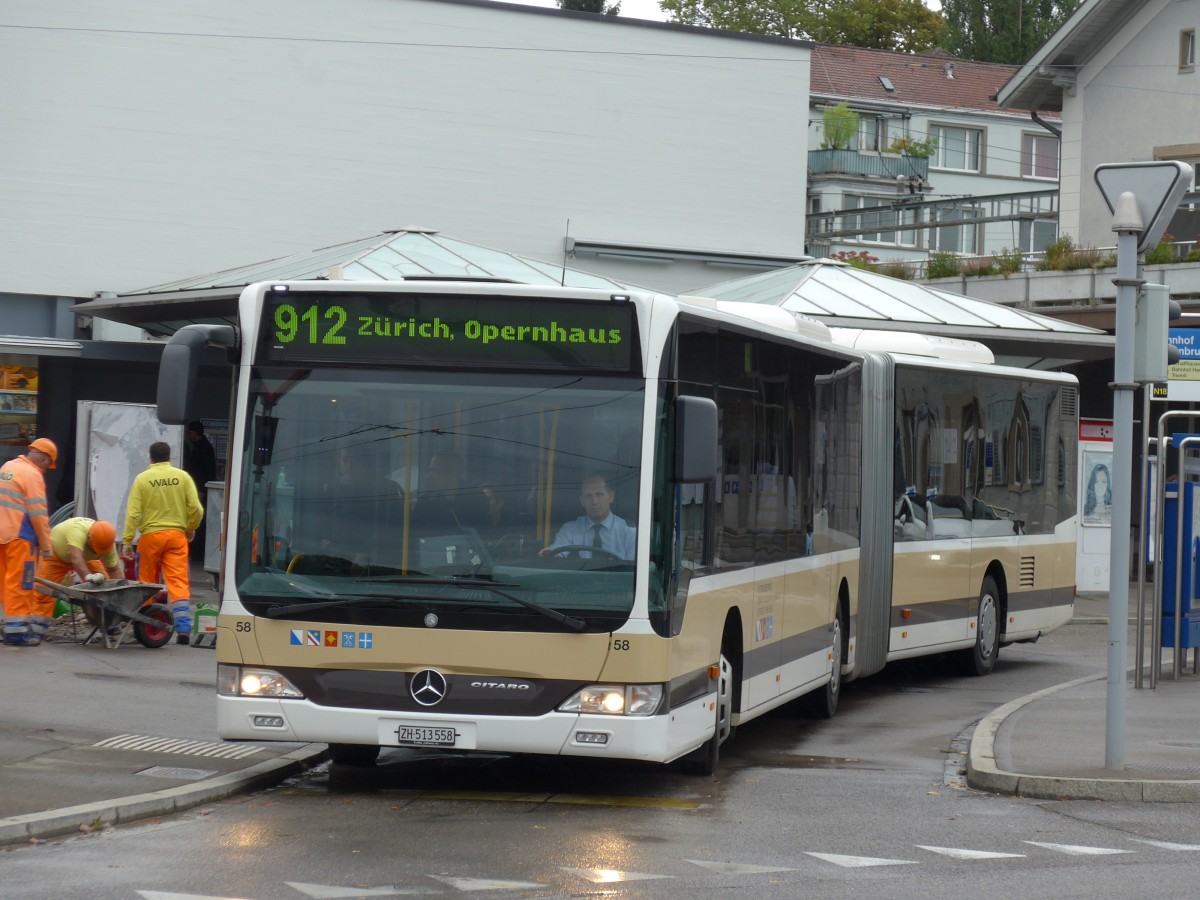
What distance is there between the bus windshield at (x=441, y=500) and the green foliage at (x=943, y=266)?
24.3 meters

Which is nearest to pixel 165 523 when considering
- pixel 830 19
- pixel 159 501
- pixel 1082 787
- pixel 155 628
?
pixel 159 501

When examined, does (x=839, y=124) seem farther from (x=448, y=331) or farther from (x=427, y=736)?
(x=427, y=736)

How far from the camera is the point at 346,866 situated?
752cm

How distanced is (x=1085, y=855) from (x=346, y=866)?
129 inches

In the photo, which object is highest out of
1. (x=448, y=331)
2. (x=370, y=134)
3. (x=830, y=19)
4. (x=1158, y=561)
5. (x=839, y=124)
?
(x=830, y=19)

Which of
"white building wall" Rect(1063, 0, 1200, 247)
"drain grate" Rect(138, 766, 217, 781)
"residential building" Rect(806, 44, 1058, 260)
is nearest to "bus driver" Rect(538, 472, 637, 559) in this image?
"drain grate" Rect(138, 766, 217, 781)

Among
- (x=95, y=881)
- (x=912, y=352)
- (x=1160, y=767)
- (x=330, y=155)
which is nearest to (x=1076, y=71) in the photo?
(x=330, y=155)

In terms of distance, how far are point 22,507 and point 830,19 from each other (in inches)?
2588

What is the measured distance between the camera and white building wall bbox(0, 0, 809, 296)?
2983 cm

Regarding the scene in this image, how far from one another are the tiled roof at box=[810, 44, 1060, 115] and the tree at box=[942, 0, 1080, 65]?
4018mm

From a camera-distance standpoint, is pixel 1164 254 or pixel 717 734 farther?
pixel 1164 254

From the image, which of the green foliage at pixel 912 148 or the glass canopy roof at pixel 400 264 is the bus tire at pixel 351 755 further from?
the green foliage at pixel 912 148

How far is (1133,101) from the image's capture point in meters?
36.2

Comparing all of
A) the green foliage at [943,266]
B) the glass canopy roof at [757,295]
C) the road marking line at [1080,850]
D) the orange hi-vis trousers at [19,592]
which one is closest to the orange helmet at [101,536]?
the orange hi-vis trousers at [19,592]
